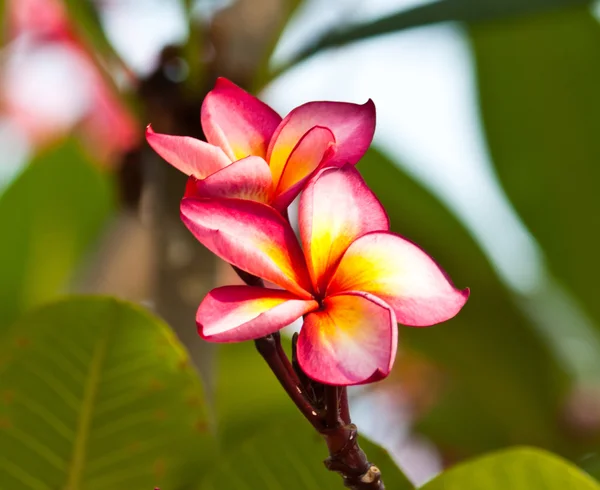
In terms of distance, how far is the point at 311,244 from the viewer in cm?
21

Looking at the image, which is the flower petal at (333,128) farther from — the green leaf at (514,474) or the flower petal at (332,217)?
the green leaf at (514,474)

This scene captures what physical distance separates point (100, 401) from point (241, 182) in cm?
16

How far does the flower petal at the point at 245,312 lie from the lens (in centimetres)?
18

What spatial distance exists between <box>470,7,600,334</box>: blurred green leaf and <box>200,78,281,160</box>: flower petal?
745 millimetres

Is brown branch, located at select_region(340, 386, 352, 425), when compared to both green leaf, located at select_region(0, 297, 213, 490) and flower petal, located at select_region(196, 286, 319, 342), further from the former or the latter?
green leaf, located at select_region(0, 297, 213, 490)

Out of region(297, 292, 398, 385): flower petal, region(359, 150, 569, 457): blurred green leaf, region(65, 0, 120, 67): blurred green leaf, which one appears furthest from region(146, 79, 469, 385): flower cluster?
region(359, 150, 569, 457): blurred green leaf

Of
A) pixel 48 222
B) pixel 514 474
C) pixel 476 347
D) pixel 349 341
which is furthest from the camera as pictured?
pixel 476 347

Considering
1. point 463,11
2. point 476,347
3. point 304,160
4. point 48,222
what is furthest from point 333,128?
point 476,347

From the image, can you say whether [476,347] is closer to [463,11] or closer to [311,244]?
[463,11]

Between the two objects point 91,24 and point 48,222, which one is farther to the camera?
point 48,222

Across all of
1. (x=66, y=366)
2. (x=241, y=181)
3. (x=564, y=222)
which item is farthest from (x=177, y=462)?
(x=564, y=222)

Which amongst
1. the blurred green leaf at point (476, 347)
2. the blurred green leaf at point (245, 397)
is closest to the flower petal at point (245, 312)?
the blurred green leaf at point (245, 397)

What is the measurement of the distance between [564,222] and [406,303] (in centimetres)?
83

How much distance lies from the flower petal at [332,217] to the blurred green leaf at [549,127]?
0.76 metres
